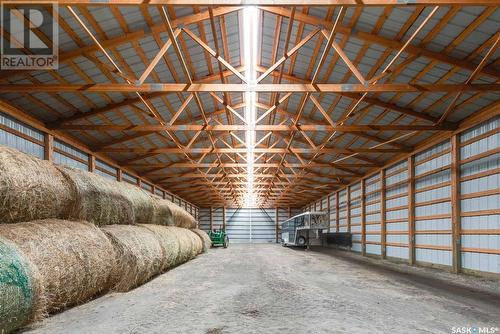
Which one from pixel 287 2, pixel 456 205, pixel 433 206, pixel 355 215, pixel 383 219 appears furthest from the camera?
pixel 355 215

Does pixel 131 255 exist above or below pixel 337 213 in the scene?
above

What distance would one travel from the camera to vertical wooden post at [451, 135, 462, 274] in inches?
607

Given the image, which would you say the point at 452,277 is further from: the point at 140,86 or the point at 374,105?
the point at 140,86

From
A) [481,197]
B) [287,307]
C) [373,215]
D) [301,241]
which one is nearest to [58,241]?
[287,307]

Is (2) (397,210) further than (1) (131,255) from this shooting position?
Yes

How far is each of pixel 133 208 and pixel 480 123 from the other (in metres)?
12.1

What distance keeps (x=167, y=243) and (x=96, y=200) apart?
5.28m

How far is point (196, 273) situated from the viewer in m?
14.5

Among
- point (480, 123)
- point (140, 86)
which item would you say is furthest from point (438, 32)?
point (140, 86)

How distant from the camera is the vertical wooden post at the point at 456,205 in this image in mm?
15406

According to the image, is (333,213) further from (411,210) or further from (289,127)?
(289,127)

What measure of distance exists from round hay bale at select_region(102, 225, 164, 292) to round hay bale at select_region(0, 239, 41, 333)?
3.11 m

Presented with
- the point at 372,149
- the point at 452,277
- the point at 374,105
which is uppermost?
the point at 374,105

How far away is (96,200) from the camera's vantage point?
9406mm
